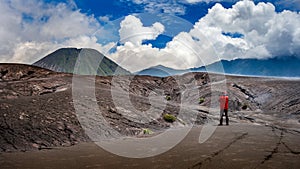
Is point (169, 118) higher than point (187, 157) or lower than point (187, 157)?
higher

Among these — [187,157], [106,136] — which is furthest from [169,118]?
[187,157]

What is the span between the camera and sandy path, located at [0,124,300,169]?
907 cm

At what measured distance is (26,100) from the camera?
17.8 meters

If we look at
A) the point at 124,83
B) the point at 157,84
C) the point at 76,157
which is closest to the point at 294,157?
the point at 76,157

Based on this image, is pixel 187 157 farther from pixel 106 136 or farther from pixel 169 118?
pixel 169 118

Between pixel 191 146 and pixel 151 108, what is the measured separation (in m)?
9.73

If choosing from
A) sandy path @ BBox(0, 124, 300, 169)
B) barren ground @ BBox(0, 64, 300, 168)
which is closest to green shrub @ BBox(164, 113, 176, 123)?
barren ground @ BBox(0, 64, 300, 168)

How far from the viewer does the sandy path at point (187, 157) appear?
907 cm

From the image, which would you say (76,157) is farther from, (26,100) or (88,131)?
(26,100)

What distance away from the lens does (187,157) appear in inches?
397

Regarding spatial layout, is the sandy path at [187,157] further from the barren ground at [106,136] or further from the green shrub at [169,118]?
the green shrub at [169,118]

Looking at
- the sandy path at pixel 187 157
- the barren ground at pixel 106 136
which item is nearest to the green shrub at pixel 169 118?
the barren ground at pixel 106 136

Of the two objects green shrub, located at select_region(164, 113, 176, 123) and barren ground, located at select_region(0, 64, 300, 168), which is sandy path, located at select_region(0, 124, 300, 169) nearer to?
barren ground, located at select_region(0, 64, 300, 168)

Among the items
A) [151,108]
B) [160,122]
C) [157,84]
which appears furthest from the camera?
[157,84]
